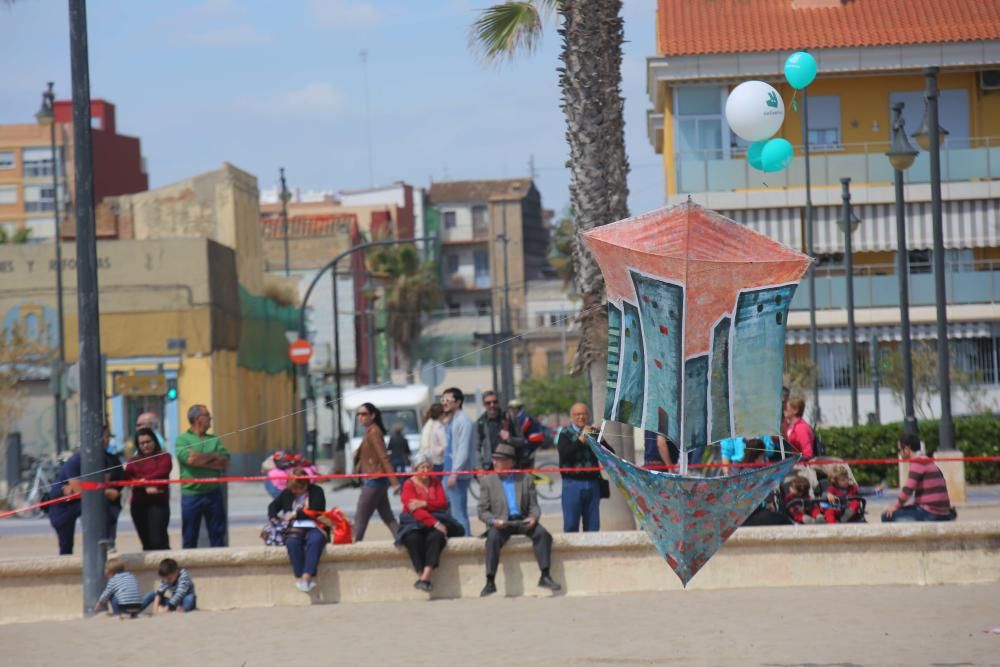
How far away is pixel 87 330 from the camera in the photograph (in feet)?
44.4

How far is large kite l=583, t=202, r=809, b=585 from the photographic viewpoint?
8719 mm

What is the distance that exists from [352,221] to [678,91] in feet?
124

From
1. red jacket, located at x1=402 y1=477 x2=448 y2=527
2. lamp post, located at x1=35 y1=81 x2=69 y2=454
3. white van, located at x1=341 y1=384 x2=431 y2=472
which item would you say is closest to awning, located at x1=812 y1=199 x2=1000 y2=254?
white van, located at x1=341 y1=384 x2=431 y2=472

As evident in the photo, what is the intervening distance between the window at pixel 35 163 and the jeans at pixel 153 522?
6560 centimetres

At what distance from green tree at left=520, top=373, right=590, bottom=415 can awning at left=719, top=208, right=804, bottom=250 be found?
2805 cm

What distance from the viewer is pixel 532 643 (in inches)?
447

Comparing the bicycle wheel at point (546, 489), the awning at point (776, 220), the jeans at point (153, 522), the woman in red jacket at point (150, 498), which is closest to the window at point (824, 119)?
the awning at point (776, 220)

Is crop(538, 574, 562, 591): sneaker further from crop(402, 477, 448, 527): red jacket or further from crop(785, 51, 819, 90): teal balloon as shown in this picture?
crop(785, 51, 819, 90): teal balloon

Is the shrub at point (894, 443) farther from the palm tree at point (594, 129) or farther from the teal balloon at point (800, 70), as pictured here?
the teal balloon at point (800, 70)

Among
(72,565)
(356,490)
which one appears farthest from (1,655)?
(356,490)

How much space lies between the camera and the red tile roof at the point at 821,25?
35375 millimetres

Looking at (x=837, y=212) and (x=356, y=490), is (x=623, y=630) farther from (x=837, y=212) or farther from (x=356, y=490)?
(x=837, y=212)

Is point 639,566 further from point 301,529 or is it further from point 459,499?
point 459,499

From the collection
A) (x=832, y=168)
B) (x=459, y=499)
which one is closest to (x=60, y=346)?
(x=832, y=168)
